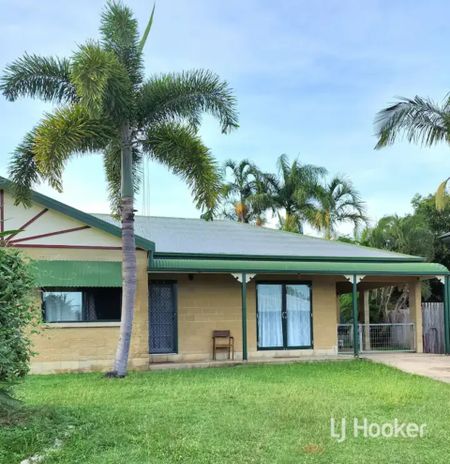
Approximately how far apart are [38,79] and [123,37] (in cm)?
207

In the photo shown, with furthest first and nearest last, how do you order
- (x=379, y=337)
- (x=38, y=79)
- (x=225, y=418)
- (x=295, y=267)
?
(x=379, y=337)
(x=295, y=267)
(x=38, y=79)
(x=225, y=418)

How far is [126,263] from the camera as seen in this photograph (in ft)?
42.5

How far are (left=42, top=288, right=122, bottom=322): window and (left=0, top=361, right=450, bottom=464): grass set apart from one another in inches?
100

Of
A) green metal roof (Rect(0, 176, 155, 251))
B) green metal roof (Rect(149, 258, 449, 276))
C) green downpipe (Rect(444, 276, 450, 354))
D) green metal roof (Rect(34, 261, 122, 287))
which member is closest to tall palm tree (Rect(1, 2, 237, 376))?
green metal roof (Rect(0, 176, 155, 251))

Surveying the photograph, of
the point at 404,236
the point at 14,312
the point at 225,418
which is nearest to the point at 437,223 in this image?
the point at 404,236

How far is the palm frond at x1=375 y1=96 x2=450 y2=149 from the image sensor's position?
1370 centimetres

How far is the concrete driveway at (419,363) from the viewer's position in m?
12.5

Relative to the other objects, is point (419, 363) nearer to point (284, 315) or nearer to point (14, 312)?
point (284, 315)

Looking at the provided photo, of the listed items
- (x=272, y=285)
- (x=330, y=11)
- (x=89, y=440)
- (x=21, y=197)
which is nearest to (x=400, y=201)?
(x=272, y=285)

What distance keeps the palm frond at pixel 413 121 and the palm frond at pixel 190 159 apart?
4.23 m

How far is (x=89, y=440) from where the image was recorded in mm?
6289

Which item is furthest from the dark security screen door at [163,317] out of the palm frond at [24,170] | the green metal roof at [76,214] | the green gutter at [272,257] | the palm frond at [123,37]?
the palm frond at [123,37]

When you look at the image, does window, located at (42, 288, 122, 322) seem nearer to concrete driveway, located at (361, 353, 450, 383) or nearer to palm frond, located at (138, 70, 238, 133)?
palm frond, located at (138, 70, 238, 133)

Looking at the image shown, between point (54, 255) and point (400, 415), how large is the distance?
31.0ft
